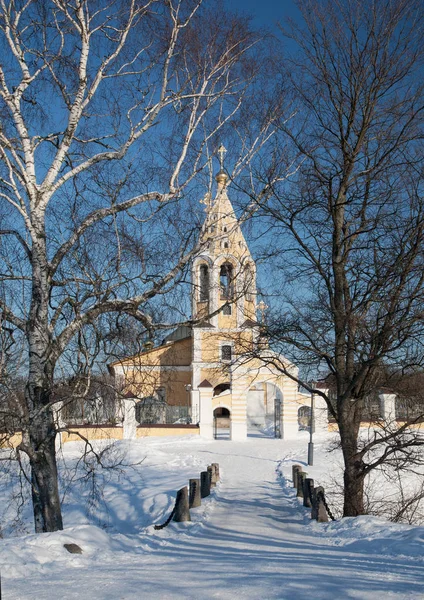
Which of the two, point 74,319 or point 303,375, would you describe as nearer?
point 74,319

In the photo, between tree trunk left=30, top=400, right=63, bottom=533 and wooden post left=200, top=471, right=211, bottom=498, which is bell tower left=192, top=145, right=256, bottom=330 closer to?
tree trunk left=30, top=400, right=63, bottom=533

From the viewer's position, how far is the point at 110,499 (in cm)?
1875

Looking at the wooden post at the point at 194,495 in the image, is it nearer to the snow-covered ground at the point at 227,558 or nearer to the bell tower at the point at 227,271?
the snow-covered ground at the point at 227,558

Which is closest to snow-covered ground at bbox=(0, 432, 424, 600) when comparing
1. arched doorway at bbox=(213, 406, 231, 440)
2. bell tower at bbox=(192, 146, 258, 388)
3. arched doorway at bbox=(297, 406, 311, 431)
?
bell tower at bbox=(192, 146, 258, 388)

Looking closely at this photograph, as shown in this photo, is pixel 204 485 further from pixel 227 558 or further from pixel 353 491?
pixel 227 558

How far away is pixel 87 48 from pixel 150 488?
1315 centimetres

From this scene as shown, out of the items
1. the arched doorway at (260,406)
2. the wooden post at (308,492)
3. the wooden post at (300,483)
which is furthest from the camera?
the arched doorway at (260,406)

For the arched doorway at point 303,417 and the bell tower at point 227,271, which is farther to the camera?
the arched doorway at point 303,417

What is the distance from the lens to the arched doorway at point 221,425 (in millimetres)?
38469

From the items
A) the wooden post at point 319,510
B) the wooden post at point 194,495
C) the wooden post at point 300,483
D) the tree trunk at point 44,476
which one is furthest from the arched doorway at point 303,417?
the tree trunk at point 44,476

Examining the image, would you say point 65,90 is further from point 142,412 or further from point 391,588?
point 142,412

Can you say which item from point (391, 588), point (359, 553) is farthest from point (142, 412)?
point (391, 588)

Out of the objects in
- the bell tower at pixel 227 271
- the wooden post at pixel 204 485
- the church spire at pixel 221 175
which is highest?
the church spire at pixel 221 175

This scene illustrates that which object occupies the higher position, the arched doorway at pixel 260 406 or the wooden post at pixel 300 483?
the arched doorway at pixel 260 406
